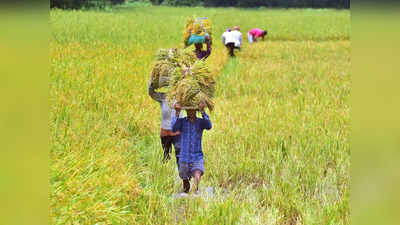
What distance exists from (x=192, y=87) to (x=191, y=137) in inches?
11.7

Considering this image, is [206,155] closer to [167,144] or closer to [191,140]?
[167,144]

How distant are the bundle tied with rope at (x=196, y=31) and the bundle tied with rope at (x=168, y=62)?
45.7 inches

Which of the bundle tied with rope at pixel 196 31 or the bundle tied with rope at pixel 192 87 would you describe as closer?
the bundle tied with rope at pixel 192 87

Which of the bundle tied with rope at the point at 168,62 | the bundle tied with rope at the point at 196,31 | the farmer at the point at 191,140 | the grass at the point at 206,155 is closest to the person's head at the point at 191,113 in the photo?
the farmer at the point at 191,140

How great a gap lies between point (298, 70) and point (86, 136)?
693 centimetres

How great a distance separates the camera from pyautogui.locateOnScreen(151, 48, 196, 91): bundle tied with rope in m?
2.68

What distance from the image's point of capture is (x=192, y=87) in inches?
97.6

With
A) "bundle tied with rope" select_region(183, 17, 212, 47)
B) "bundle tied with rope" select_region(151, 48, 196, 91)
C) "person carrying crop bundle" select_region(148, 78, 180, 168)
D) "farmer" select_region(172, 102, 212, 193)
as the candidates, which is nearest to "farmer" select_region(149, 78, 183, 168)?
"person carrying crop bundle" select_region(148, 78, 180, 168)

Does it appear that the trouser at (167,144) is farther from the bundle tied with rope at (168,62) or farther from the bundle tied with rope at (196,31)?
the bundle tied with rope at (196,31)

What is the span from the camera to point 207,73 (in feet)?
8.45

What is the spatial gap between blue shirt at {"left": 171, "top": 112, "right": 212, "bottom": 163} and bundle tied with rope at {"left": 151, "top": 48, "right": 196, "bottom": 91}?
1.01 feet

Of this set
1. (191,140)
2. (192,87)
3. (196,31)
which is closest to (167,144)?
(191,140)

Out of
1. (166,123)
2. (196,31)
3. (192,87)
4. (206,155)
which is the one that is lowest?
(206,155)

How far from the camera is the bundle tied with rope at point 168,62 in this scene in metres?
2.68
